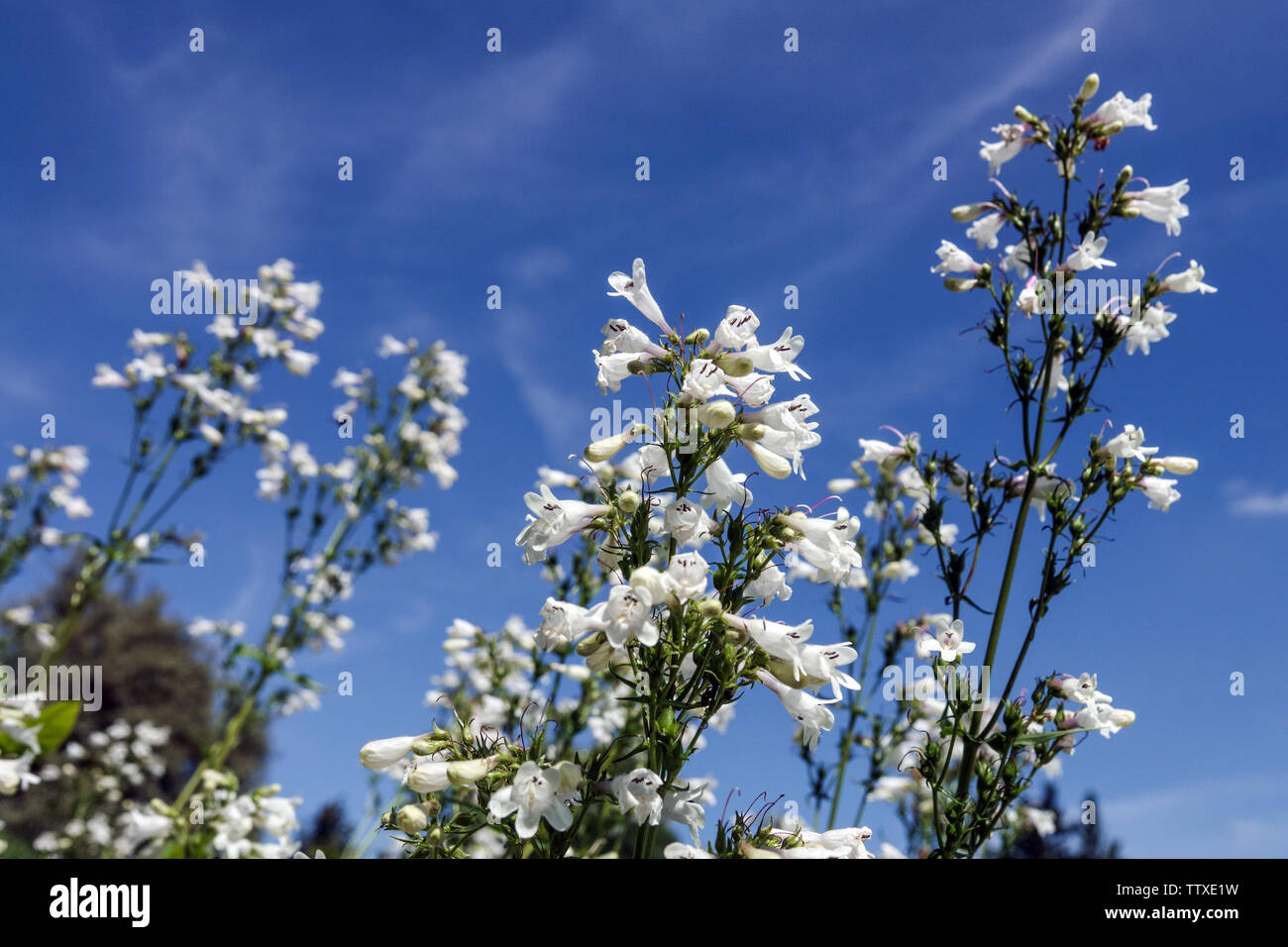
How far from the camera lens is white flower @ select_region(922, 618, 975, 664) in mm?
4023

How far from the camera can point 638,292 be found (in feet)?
10.2

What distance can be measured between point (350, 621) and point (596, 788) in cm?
909

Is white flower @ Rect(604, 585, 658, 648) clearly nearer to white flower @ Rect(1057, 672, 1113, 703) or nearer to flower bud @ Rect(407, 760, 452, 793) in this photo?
flower bud @ Rect(407, 760, 452, 793)

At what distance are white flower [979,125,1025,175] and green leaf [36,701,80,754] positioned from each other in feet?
18.3

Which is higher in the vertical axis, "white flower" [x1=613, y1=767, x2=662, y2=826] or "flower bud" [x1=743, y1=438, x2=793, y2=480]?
"flower bud" [x1=743, y1=438, x2=793, y2=480]

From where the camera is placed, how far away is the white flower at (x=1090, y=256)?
4605 mm

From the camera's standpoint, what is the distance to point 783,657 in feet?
8.05

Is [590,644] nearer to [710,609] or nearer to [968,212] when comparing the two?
[710,609]

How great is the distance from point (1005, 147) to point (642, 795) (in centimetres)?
473

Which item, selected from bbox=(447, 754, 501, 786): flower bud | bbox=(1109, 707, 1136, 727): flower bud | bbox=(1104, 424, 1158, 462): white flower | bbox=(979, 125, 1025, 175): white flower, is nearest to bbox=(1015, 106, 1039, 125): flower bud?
bbox=(979, 125, 1025, 175): white flower

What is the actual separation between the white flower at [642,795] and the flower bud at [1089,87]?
4930 millimetres
